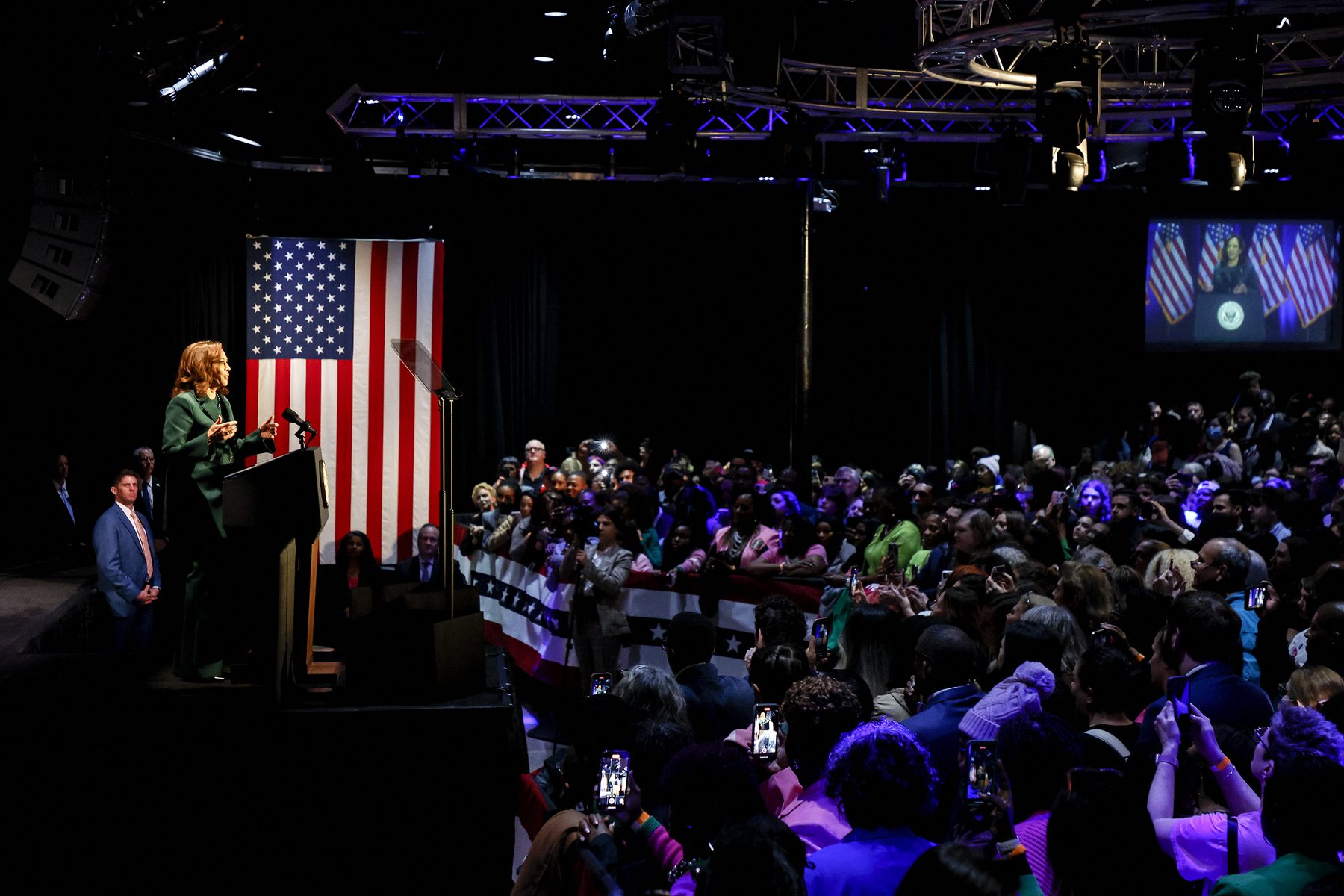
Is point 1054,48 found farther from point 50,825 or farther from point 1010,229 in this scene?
point 1010,229

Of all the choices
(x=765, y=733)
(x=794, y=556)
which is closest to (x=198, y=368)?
(x=765, y=733)

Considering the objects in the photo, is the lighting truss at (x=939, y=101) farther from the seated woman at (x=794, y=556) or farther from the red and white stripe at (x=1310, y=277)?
the red and white stripe at (x=1310, y=277)

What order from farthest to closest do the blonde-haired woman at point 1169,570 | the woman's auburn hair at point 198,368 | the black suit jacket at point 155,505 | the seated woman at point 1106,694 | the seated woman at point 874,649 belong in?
the black suit jacket at point 155,505, the blonde-haired woman at point 1169,570, the woman's auburn hair at point 198,368, the seated woman at point 874,649, the seated woman at point 1106,694

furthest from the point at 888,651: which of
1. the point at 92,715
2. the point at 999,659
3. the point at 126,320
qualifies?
the point at 126,320

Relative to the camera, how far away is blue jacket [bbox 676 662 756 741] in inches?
176

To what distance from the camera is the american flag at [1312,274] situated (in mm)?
16797

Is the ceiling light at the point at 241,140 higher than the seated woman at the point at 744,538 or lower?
higher

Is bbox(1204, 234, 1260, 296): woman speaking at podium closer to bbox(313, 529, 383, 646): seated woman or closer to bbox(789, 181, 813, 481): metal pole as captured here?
bbox(789, 181, 813, 481): metal pole

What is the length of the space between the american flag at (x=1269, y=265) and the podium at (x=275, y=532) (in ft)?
49.0

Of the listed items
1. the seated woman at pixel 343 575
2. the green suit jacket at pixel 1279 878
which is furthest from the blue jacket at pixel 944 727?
the seated woman at pixel 343 575

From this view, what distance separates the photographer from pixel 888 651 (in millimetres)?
4621

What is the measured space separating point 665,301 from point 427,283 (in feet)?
27.8

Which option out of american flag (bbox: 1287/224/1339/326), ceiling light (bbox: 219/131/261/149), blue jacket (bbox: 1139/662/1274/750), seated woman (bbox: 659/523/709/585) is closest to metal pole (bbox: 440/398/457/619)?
blue jacket (bbox: 1139/662/1274/750)

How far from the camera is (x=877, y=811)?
8.79 feet
